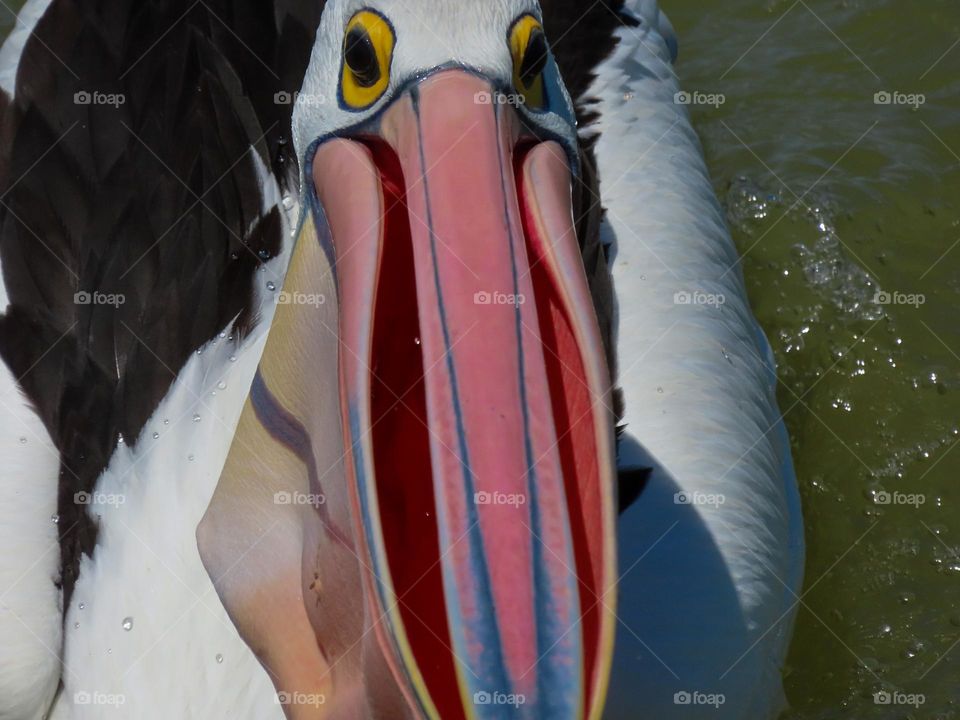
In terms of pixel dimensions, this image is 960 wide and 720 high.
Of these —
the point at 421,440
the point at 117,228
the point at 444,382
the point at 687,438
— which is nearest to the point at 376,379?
the point at 421,440

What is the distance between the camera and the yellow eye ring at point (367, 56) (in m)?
2.28

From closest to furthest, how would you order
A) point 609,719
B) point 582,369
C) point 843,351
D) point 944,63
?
point 582,369 < point 609,719 < point 843,351 < point 944,63

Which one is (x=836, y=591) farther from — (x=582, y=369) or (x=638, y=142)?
(x=582, y=369)

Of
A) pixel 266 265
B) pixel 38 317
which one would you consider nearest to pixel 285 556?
pixel 266 265

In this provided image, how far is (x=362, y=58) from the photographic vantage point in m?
2.32

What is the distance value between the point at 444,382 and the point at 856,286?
2984 mm

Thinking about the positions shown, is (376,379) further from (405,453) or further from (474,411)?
(474,411)

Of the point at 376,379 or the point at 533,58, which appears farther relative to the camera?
the point at 533,58

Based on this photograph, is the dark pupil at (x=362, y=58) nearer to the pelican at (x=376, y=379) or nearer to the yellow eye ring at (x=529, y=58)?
the pelican at (x=376, y=379)

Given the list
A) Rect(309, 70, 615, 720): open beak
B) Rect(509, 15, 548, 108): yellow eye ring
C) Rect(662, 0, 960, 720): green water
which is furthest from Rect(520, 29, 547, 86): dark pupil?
Rect(662, 0, 960, 720): green water

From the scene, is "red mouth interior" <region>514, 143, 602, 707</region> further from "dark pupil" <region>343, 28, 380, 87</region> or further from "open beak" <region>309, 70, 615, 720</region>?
"dark pupil" <region>343, 28, 380, 87</region>

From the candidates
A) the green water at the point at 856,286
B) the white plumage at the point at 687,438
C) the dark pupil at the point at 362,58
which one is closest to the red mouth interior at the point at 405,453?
the dark pupil at the point at 362,58

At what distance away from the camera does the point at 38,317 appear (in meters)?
3.33

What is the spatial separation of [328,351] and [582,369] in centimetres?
55
